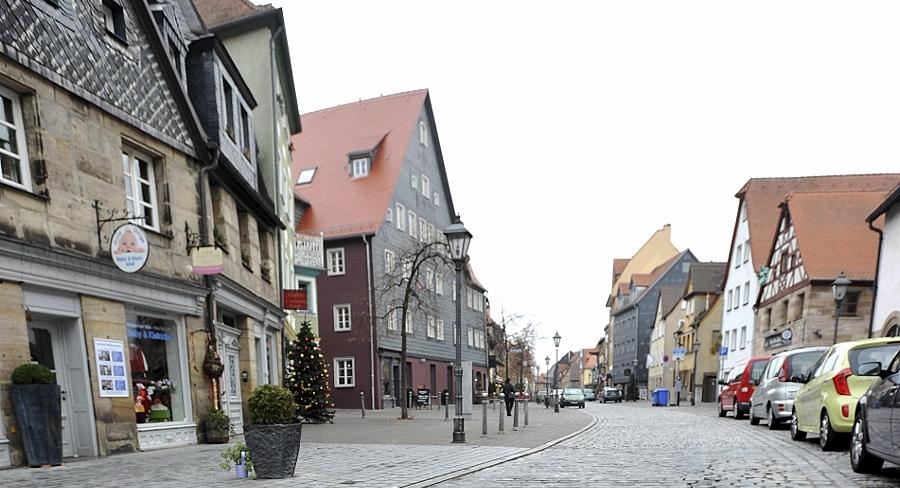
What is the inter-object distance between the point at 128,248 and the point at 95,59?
3362mm

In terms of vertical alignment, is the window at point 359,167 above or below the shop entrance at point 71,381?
above

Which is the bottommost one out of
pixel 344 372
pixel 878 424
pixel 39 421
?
pixel 344 372

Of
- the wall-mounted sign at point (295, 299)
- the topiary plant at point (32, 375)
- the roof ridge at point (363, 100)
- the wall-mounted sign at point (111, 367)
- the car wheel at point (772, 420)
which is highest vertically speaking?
the roof ridge at point (363, 100)

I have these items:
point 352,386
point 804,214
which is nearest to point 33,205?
point 352,386

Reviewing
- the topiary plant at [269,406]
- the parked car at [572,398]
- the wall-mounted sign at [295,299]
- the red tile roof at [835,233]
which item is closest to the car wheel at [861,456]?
the topiary plant at [269,406]

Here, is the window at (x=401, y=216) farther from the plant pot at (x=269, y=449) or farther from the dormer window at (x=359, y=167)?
the plant pot at (x=269, y=449)

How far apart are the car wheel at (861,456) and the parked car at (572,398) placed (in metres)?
38.5

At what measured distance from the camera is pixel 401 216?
138 ft

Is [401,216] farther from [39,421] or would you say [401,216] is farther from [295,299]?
[39,421]

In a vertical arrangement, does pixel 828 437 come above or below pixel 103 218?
below

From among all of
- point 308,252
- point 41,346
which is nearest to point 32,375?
point 41,346

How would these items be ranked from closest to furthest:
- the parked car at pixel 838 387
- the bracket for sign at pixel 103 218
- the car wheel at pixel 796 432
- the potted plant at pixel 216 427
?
the parked car at pixel 838 387, the bracket for sign at pixel 103 218, the car wheel at pixel 796 432, the potted plant at pixel 216 427

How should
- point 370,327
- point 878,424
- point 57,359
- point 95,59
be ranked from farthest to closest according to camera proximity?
point 370,327
point 95,59
point 57,359
point 878,424

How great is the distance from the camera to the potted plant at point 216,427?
549 inches
